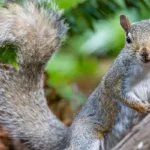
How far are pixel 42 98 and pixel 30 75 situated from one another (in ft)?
0.52

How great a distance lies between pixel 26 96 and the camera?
146 inches

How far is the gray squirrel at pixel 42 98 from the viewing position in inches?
142

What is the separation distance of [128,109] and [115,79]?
17cm

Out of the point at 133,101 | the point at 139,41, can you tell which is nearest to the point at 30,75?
the point at 133,101

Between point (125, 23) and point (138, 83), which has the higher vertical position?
point (125, 23)

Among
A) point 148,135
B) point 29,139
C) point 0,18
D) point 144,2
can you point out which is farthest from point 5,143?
point 148,135

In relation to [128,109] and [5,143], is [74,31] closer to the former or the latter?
[5,143]

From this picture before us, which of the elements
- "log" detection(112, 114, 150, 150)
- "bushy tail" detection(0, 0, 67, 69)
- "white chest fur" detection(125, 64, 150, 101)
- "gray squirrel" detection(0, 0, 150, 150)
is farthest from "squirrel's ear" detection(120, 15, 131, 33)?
"log" detection(112, 114, 150, 150)

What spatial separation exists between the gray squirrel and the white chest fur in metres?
0.02

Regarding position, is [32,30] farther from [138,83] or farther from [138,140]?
[138,140]

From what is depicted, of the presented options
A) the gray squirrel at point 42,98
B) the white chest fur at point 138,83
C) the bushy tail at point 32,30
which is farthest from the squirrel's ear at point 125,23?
the bushy tail at point 32,30

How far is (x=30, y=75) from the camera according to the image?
3.66 meters

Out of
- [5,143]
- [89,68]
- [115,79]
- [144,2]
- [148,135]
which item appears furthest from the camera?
[89,68]

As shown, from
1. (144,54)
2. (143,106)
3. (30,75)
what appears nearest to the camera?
(144,54)
